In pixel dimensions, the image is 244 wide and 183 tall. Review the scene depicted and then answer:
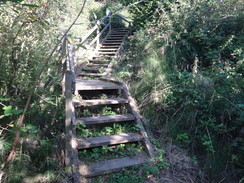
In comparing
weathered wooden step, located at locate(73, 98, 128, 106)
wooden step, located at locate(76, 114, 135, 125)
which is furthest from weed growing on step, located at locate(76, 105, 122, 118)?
wooden step, located at locate(76, 114, 135, 125)

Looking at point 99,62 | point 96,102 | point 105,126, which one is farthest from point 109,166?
point 99,62

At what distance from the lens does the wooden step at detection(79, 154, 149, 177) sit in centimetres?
234

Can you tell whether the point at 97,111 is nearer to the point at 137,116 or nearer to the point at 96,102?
the point at 96,102

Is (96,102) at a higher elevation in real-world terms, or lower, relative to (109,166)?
higher

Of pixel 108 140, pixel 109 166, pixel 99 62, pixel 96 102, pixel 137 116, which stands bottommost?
pixel 109 166

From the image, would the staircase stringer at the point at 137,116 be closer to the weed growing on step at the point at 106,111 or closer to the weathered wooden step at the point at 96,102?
the weathered wooden step at the point at 96,102

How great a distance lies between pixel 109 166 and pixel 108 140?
0.39m

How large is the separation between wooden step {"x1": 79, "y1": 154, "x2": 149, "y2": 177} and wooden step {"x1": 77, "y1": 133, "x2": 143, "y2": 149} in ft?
0.84

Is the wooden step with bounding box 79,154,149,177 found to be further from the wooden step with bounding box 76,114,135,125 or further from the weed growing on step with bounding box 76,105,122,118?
the weed growing on step with bounding box 76,105,122,118

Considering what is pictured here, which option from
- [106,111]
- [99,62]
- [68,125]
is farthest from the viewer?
[99,62]

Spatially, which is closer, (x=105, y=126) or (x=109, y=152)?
(x=109, y=152)

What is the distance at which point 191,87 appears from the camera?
338 centimetres

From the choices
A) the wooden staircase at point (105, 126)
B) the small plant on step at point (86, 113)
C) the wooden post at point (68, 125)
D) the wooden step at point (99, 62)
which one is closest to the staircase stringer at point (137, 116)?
the wooden staircase at point (105, 126)

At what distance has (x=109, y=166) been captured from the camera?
2463mm
